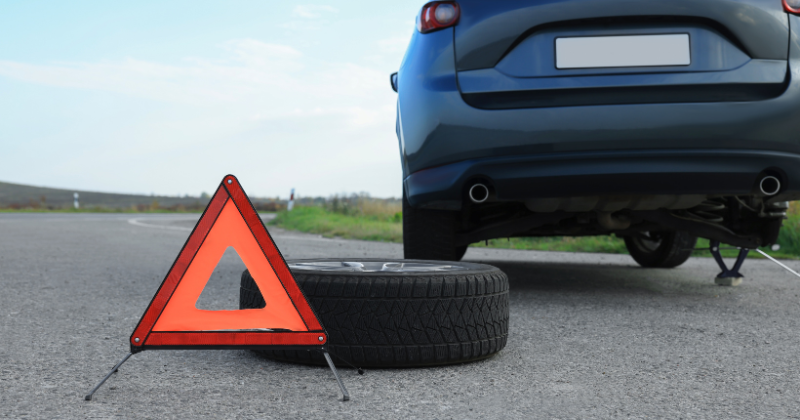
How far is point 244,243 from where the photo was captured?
6.22 feet

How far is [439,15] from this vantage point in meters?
2.89

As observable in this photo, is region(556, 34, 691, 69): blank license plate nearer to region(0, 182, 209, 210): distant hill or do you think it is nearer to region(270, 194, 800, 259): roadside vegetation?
region(270, 194, 800, 259): roadside vegetation

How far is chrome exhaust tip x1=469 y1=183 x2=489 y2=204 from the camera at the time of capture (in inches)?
114

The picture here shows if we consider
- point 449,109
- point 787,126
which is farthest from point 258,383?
point 787,126

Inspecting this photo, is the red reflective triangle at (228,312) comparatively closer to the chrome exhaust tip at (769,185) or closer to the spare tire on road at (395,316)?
the spare tire on road at (395,316)

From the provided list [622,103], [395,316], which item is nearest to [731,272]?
[622,103]

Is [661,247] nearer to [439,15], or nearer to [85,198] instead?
[439,15]

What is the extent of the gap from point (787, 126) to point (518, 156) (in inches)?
43.8

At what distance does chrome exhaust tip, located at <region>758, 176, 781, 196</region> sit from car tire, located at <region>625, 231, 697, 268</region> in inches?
85.9

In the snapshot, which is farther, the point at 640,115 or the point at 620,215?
the point at 620,215

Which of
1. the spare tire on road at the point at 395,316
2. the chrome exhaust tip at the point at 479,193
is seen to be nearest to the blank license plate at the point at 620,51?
the chrome exhaust tip at the point at 479,193

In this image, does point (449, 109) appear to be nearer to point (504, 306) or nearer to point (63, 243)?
point (504, 306)

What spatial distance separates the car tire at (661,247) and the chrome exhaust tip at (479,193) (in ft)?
8.12

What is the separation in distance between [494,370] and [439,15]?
162 cm
